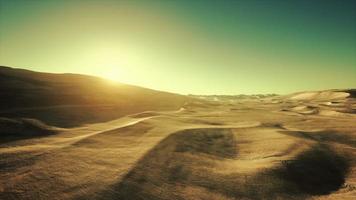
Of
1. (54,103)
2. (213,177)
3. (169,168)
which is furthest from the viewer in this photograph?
(54,103)

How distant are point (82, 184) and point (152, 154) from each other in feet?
5.27

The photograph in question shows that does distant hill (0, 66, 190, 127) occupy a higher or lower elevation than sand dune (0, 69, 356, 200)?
higher

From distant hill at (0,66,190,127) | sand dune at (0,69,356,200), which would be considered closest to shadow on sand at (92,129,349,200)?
sand dune at (0,69,356,200)

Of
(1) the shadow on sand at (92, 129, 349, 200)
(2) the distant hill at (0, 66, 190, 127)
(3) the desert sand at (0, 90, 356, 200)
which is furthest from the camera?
(2) the distant hill at (0, 66, 190, 127)

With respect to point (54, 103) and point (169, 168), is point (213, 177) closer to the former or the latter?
point (169, 168)

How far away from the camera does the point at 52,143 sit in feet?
17.0

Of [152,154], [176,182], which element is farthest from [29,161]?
[176,182]

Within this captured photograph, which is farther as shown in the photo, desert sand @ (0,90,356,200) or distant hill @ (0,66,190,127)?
distant hill @ (0,66,190,127)

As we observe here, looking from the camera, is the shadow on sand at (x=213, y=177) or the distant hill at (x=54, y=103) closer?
the shadow on sand at (x=213, y=177)

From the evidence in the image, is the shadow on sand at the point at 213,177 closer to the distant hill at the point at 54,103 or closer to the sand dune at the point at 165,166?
the sand dune at the point at 165,166

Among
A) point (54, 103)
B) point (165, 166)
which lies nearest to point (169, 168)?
point (165, 166)

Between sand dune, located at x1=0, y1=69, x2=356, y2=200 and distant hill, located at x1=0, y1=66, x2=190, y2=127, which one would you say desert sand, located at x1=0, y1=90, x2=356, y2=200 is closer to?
sand dune, located at x1=0, y1=69, x2=356, y2=200

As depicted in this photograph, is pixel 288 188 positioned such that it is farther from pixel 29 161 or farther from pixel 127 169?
pixel 29 161

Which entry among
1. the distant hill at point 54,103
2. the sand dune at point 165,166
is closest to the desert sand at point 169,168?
the sand dune at point 165,166
